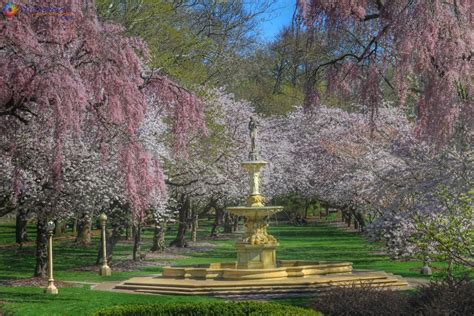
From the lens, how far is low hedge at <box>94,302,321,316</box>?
43.0ft

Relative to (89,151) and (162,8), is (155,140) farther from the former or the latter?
(162,8)

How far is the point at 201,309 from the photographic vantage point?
13.8 meters

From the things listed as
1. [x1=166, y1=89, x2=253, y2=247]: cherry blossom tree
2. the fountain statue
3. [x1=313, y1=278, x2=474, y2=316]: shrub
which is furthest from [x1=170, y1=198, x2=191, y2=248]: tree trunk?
[x1=313, y1=278, x2=474, y2=316]: shrub

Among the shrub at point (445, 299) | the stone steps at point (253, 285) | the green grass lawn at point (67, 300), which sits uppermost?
the shrub at point (445, 299)

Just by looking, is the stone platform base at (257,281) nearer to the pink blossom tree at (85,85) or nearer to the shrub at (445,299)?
the shrub at (445,299)

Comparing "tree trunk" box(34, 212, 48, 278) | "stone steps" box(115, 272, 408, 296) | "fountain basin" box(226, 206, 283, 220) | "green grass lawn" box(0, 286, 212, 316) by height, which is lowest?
"green grass lawn" box(0, 286, 212, 316)

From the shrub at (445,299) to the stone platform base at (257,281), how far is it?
18.4 ft

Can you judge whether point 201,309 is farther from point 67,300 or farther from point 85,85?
point 67,300

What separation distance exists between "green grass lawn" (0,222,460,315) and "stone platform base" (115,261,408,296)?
1139mm

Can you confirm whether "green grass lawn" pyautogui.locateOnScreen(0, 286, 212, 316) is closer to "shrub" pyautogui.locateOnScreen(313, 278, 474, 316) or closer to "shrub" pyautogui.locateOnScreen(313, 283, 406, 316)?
"shrub" pyautogui.locateOnScreen(313, 283, 406, 316)

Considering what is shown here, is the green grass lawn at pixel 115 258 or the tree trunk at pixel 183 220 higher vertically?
the tree trunk at pixel 183 220

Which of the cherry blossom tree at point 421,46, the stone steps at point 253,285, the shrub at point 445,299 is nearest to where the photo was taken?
the cherry blossom tree at point 421,46

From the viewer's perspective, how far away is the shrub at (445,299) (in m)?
12.5

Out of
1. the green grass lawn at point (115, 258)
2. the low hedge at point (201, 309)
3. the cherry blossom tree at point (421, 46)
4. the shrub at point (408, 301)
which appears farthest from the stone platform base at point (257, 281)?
the cherry blossom tree at point (421, 46)
